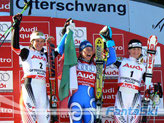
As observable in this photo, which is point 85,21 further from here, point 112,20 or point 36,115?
point 36,115

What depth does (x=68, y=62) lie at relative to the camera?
865 centimetres

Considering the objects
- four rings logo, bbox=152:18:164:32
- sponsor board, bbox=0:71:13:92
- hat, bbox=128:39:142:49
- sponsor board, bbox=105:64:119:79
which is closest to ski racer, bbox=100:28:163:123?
hat, bbox=128:39:142:49

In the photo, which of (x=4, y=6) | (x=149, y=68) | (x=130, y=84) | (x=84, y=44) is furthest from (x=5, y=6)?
(x=149, y=68)

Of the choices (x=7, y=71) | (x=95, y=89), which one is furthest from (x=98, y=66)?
(x=7, y=71)

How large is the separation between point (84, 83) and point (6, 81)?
1507 mm

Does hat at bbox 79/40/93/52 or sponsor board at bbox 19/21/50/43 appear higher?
sponsor board at bbox 19/21/50/43

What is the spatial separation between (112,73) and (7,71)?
1.95 metres

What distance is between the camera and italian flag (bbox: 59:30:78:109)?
862 cm

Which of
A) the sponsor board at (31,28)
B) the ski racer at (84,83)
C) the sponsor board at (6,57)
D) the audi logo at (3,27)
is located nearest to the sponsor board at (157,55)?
the ski racer at (84,83)

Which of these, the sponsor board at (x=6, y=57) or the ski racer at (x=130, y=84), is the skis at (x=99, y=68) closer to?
the ski racer at (x=130, y=84)

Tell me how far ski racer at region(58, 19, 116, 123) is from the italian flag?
0.10m

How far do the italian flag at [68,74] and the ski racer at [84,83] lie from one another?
100 mm

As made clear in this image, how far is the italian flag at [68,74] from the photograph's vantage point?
8617 mm

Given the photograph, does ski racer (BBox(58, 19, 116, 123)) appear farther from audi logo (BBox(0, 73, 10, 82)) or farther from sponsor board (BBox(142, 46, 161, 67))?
audi logo (BBox(0, 73, 10, 82))
